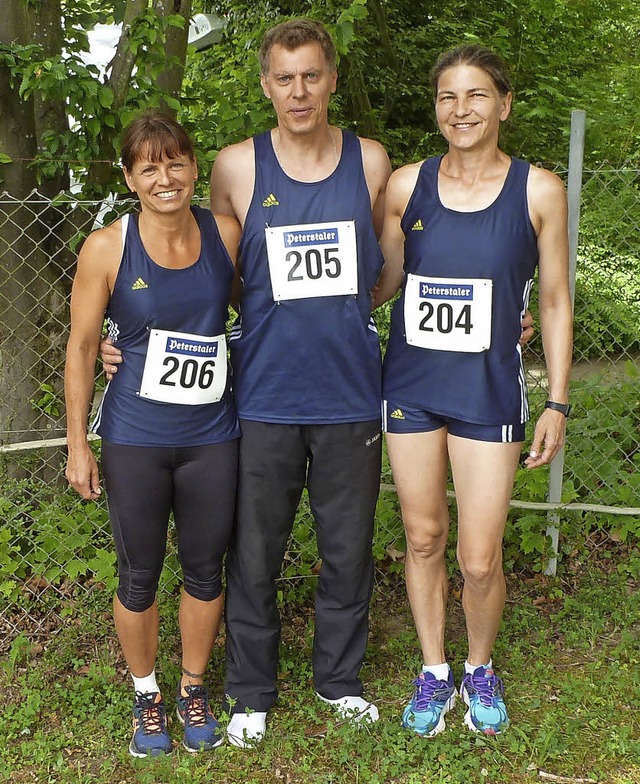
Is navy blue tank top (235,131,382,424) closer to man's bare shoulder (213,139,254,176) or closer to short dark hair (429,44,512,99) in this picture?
man's bare shoulder (213,139,254,176)

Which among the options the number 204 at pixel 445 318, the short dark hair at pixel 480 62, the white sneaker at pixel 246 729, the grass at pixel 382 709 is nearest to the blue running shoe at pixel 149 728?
the grass at pixel 382 709

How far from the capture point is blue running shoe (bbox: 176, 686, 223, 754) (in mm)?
2877

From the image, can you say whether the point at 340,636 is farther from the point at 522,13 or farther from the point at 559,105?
the point at 522,13

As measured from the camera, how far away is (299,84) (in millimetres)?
2543

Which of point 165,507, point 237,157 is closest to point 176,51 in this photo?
point 237,157

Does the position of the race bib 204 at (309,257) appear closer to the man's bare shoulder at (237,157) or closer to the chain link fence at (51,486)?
the man's bare shoulder at (237,157)

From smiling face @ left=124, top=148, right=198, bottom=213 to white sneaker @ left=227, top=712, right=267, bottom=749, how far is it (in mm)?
1704

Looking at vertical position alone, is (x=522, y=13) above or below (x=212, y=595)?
above

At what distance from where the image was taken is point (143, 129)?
2496 millimetres

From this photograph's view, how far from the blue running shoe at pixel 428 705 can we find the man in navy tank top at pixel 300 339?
1.29 feet

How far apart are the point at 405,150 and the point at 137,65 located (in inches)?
260

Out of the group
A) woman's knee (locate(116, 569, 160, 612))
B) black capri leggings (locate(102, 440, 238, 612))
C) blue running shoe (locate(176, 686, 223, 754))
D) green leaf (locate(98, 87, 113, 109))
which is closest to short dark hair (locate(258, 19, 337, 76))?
green leaf (locate(98, 87, 113, 109))

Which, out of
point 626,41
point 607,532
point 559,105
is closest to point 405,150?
point 559,105

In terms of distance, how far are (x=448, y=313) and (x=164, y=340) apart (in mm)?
862
